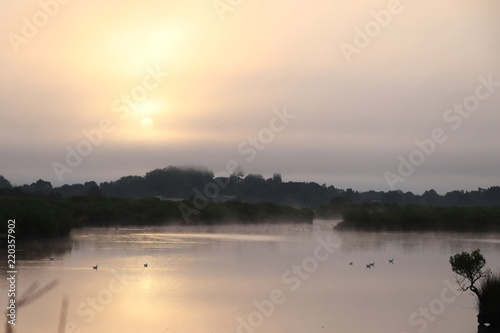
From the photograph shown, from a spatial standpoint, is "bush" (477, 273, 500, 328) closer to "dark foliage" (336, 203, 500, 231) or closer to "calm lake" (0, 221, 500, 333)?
"calm lake" (0, 221, 500, 333)

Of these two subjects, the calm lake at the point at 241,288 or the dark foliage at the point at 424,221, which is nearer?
the calm lake at the point at 241,288

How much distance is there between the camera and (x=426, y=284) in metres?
33.1

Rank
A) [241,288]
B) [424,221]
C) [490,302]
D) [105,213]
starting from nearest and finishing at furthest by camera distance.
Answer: [490,302] → [241,288] → [424,221] → [105,213]

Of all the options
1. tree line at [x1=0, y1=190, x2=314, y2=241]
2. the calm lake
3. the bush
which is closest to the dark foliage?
tree line at [x1=0, y1=190, x2=314, y2=241]

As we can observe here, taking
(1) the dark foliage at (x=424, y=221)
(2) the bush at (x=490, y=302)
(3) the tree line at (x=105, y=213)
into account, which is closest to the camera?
(2) the bush at (x=490, y=302)

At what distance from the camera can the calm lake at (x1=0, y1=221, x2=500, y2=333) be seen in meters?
21.6

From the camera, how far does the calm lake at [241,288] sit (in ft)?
71.0

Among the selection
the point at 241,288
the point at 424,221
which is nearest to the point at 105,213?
the point at 424,221

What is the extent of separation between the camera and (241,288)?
99.0ft

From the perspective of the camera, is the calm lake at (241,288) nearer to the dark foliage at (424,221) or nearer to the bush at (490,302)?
the bush at (490,302)

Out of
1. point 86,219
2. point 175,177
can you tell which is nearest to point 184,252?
point 86,219

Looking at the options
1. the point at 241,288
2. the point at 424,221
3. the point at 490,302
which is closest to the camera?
the point at 490,302

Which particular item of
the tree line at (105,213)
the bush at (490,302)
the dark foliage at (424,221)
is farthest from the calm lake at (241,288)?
the dark foliage at (424,221)

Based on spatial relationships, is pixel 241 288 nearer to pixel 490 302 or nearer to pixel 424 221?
pixel 490 302
